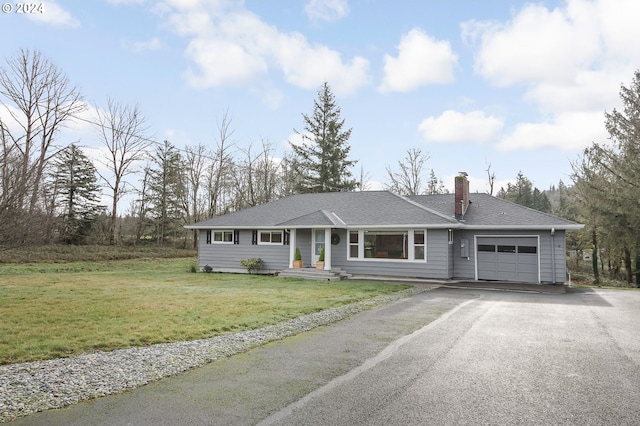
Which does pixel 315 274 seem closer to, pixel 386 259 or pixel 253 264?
pixel 386 259

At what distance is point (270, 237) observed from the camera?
2097 cm

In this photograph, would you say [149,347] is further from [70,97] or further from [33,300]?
[70,97]

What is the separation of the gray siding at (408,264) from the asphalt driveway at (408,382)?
885cm

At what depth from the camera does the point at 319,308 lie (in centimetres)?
991

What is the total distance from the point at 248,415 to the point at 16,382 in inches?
113

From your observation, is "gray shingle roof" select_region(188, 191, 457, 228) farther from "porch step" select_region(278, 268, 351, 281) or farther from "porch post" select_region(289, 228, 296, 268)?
"porch step" select_region(278, 268, 351, 281)

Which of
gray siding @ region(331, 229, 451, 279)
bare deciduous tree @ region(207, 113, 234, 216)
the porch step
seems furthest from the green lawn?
bare deciduous tree @ region(207, 113, 234, 216)

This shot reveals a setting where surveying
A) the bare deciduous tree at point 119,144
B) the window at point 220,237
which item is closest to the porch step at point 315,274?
the window at point 220,237

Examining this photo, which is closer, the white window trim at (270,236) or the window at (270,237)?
the white window trim at (270,236)

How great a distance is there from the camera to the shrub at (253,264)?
2050 centimetres

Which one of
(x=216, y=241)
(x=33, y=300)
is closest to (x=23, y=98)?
(x=216, y=241)

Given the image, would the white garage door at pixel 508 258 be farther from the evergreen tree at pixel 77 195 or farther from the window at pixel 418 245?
the evergreen tree at pixel 77 195

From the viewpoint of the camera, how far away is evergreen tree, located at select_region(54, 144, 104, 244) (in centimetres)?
3191

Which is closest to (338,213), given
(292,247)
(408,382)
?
(292,247)
